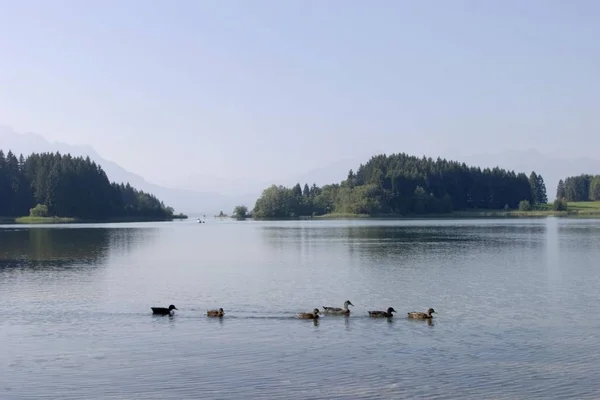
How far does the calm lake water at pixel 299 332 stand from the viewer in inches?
803

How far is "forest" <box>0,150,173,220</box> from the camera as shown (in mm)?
178625

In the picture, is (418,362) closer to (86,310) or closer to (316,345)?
(316,345)

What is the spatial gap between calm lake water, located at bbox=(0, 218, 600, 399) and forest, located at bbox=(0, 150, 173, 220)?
129m

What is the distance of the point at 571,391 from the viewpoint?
1962cm

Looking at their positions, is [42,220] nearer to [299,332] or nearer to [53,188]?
[53,188]

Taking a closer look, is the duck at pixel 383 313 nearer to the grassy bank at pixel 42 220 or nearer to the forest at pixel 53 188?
the grassy bank at pixel 42 220

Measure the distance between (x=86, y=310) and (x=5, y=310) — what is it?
141 inches

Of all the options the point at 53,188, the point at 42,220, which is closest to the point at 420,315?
the point at 42,220

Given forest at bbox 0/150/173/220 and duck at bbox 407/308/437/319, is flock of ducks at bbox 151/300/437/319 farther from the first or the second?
forest at bbox 0/150/173/220

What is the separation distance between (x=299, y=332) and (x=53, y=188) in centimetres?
16125

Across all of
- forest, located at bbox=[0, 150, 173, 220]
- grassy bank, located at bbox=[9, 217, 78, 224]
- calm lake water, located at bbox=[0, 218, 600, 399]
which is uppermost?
forest, located at bbox=[0, 150, 173, 220]

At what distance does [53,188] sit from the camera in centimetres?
17762

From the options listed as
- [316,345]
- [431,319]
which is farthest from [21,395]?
[431,319]

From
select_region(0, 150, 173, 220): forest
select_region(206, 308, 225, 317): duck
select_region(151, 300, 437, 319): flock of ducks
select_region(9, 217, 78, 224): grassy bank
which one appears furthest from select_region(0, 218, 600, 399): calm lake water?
select_region(0, 150, 173, 220): forest
